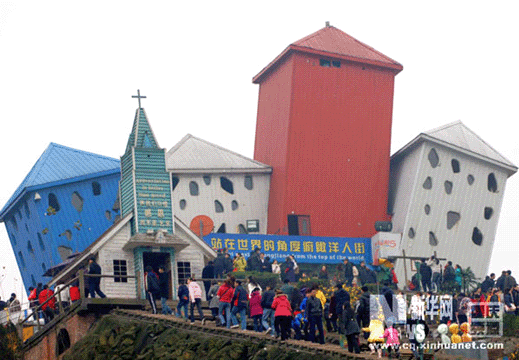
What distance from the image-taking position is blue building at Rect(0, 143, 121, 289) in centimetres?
5419

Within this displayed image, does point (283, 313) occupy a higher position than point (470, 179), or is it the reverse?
point (470, 179)

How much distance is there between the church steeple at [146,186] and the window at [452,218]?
18431 millimetres

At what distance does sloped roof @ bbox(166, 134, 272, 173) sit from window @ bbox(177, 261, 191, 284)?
1386 centimetres

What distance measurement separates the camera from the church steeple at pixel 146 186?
40.0m

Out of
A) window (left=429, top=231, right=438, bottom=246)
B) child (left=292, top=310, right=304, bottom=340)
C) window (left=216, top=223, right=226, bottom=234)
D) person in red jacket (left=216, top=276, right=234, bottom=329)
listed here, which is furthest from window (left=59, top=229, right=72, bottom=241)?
child (left=292, top=310, right=304, bottom=340)

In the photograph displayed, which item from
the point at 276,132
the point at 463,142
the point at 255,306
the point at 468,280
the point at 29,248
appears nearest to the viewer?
the point at 255,306

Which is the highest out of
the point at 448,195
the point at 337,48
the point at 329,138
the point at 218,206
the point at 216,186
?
the point at 337,48

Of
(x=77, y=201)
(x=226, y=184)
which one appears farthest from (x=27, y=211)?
(x=226, y=184)

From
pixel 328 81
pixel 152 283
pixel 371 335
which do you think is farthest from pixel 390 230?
pixel 371 335

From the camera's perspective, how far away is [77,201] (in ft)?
181

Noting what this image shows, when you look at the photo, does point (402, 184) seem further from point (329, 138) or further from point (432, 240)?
point (329, 138)

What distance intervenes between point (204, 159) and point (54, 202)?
7.25 meters

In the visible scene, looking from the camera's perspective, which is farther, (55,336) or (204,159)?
(204,159)

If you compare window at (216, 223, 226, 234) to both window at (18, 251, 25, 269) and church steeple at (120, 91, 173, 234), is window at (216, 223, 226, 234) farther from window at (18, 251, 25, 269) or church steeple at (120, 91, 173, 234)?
church steeple at (120, 91, 173, 234)
